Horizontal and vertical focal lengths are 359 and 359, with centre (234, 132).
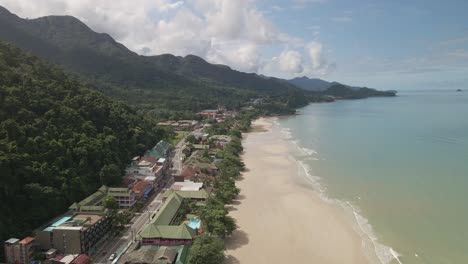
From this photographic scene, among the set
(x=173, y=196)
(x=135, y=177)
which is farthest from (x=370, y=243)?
(x=135, y=177)

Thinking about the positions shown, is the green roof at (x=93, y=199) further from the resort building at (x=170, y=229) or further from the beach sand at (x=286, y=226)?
A: the beach sand at (x=286, y=226)

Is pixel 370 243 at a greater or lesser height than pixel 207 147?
lesser

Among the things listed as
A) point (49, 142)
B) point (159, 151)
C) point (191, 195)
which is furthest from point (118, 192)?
point (159, 151)

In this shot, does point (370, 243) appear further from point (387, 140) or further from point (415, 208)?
point (387, 140)

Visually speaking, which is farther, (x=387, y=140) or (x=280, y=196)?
(x=387, y=140)

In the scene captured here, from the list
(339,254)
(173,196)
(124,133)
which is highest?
(124,133)

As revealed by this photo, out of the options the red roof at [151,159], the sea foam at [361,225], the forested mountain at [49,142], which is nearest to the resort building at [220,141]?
the sea foam at [361,225]

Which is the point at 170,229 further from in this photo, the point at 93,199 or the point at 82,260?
the point at 93,199
